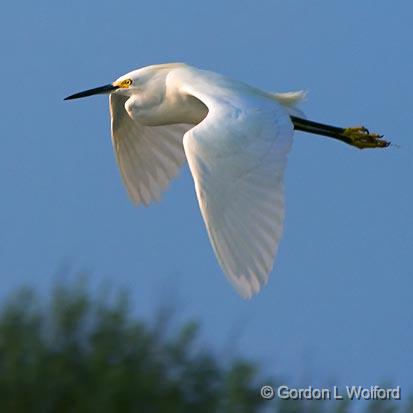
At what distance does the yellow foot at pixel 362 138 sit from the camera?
947 cm

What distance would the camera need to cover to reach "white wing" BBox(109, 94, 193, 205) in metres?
9.88

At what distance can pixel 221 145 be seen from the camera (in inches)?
289

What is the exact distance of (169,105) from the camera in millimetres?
8953

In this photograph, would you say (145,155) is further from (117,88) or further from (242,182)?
(242,182)

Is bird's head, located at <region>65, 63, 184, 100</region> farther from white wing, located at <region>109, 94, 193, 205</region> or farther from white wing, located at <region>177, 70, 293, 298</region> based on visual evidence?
white wing, located at <region>177, 70, 293, 298</region>

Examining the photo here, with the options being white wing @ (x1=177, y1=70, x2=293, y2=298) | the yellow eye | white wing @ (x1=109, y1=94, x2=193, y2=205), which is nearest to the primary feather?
white wing @ (x1=177, y1=70, x2=293, y2=298)

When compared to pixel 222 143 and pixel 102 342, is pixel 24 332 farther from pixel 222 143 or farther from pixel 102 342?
pixel 222 143

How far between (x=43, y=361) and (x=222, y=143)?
56.2 inches

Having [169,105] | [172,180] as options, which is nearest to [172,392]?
[169,105]

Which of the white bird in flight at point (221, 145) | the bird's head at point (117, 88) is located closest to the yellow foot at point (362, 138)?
the white bird in flight at point (221, 145)

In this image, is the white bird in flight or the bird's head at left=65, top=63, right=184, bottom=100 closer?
the white bird in flight

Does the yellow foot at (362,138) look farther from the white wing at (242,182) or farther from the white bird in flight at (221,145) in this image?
the white wing at (242,182)

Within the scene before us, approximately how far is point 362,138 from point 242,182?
2.47 metres

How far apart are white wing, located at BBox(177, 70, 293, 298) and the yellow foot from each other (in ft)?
5.59
